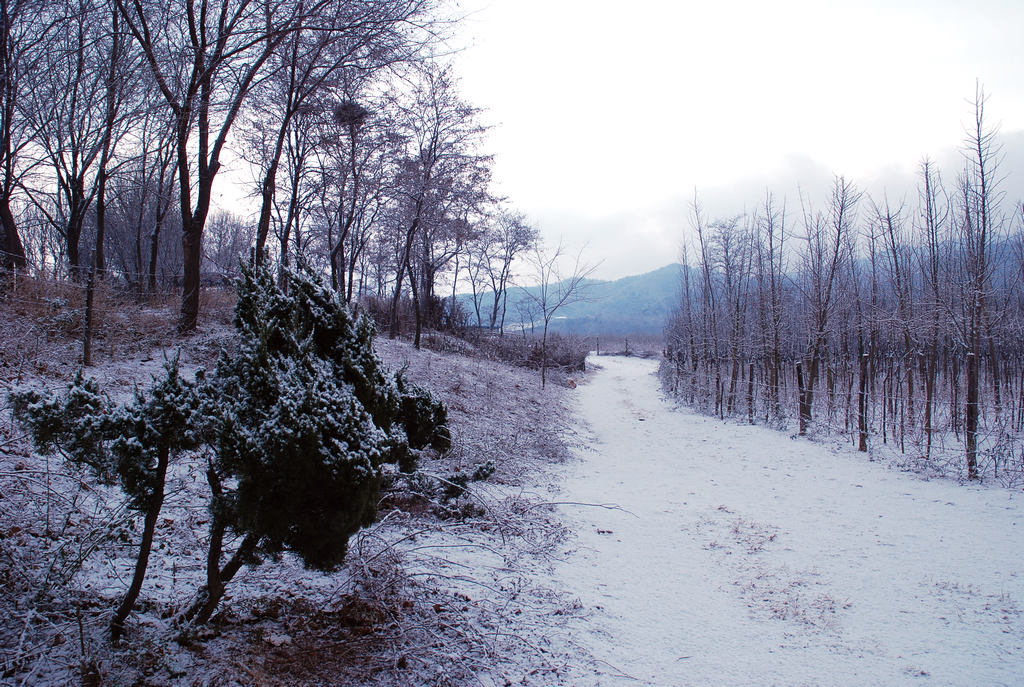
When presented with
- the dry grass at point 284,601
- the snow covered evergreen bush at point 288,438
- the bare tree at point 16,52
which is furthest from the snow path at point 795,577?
the bare tree at point 16,52

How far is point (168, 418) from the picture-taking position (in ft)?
7.18

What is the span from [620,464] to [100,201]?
44.4 ft

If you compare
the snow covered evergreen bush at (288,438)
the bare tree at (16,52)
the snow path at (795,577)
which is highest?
the bare tree at (16,52)

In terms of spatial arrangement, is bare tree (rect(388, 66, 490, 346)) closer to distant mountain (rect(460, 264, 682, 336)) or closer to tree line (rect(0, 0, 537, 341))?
tree line (rect(0, 0, 537, 341))

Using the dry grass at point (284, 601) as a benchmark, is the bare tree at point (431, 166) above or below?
above

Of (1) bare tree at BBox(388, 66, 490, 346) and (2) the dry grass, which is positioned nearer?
(2) the dry grass

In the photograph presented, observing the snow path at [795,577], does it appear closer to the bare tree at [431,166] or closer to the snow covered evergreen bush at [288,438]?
the snow covered evergreen bush at [288,438]

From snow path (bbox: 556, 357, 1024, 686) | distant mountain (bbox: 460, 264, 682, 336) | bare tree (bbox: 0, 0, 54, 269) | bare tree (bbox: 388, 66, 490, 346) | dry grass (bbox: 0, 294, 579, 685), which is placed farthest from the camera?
distant mountain (bbox: 460, 264, 682, 336)

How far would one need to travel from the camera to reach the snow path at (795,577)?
3098 millimetres

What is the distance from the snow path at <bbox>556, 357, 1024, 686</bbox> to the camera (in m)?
3.10

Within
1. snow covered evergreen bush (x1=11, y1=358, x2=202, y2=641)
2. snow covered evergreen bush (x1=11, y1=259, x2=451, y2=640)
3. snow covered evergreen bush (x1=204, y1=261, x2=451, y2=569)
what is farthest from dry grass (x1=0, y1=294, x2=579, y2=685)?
snow covered evergreen bush (x1=204, y1=261, x2=451, y2=569)

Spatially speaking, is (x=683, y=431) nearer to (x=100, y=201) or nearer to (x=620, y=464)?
(x=620, y=464)

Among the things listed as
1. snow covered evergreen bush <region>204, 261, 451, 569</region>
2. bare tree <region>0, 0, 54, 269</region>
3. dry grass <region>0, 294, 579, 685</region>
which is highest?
bare tree <region>0, 0, 54, 269</region>

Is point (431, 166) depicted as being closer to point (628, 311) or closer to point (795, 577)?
point (795, 577)
